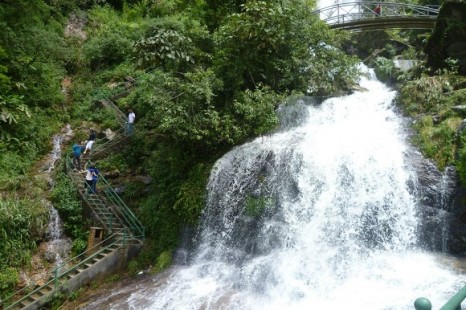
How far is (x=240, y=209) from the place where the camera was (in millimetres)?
12023

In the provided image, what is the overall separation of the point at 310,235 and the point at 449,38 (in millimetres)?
10604

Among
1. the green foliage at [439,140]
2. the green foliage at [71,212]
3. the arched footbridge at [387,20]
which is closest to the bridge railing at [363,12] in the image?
the arched footbridge at [387,20]

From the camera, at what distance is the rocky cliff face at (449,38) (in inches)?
578

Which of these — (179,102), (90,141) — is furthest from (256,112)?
(90,141)

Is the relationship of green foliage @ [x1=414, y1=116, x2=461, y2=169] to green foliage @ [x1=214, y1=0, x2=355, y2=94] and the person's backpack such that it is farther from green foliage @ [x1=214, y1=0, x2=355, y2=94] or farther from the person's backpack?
the person's backpack

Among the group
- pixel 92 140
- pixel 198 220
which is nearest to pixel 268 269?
pixel 198 220

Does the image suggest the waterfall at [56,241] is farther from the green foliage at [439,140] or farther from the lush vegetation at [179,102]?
the green foliage at [439,140]

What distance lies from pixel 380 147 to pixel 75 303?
1013 cm

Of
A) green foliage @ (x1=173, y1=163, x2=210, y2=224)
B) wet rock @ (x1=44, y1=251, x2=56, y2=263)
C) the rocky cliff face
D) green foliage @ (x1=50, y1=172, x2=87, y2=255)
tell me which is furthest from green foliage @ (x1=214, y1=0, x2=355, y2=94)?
wet rock @ (x1=44, y1=251, x2=56, y2=263)

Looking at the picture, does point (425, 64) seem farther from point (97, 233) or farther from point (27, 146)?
point (27, 146)

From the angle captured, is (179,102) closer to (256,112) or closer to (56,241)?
(256,112)

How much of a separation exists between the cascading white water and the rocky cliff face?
13.3 feet

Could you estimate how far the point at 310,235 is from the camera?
1059 centimetres

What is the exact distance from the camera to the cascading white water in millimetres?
8891
